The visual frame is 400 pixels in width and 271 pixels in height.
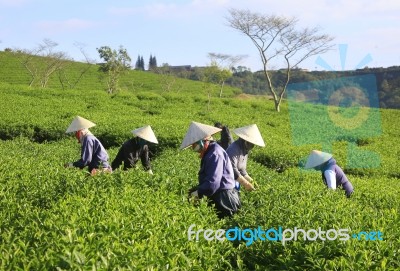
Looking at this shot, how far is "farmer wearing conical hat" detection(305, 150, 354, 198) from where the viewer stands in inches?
245

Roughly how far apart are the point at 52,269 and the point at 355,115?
22001 mm

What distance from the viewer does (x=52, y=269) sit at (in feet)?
8.65

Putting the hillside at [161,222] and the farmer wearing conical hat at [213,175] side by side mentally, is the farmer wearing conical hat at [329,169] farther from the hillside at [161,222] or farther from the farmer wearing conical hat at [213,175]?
the farmer wearing conical hat at [213,175]

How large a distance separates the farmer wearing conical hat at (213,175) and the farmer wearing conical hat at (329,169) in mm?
1740

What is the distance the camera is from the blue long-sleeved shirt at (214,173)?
15.5 feet

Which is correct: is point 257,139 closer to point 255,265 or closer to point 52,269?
point 255,265

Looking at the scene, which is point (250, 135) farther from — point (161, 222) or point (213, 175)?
point (161, 222)

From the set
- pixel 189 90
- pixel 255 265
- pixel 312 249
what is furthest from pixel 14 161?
pixel 189 90

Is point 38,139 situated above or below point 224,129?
below

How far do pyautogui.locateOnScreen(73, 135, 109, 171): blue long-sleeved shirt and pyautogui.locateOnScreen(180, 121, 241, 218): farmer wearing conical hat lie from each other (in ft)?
7.49

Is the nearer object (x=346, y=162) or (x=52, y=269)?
(x=52, y=269)

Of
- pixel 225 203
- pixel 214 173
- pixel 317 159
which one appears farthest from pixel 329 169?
pixel 214 173

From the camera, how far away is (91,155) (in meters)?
6.93

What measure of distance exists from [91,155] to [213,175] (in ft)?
9.49
